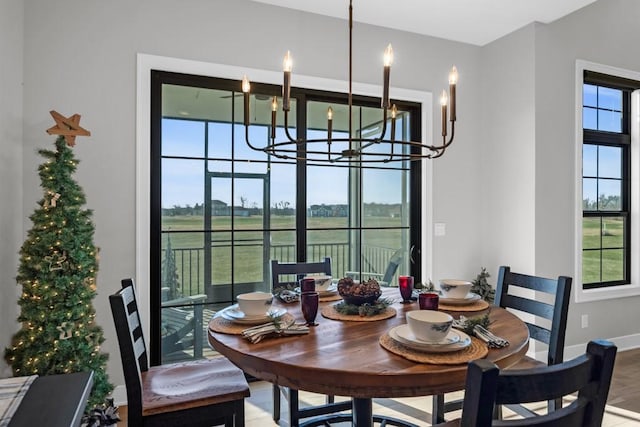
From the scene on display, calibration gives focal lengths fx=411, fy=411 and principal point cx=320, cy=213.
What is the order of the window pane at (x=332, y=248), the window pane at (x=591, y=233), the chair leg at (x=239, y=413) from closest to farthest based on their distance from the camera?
the chair leg at (x=239, y=413) → the window pane at (x=332, y=248) → the window pane at (x=591, y=233)

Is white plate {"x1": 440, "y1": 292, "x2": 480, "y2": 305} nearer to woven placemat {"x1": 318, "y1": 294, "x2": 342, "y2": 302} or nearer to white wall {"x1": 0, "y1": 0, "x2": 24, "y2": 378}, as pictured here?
woven placemat {"x1": 318, "y1": 294, "x2": 342, "y2": 302}

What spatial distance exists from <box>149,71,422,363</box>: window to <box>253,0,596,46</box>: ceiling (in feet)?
2.10

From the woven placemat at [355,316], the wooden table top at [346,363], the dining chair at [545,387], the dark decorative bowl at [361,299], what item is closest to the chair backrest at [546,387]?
the dining chair at [545,387]

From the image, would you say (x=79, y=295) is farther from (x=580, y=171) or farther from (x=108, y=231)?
(x=580, y=171)

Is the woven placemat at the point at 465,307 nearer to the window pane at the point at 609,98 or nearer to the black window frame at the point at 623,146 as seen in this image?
the black window frame at the point at 623,146

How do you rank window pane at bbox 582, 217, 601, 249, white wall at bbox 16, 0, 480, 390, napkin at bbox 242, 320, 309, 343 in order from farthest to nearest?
window pane at bbox 582, 217, 601, 249 < white wall at bbox 16, 0, 480, 390 < napkin at bbox 242, 320, 309, 343

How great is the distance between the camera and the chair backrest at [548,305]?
1.99m

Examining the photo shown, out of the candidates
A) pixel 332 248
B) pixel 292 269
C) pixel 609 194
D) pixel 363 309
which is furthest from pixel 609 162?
pixel 363 309

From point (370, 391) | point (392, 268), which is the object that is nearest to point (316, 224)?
point (392, 268)

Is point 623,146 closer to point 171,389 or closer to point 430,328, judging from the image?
point 430,328

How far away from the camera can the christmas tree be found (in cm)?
209

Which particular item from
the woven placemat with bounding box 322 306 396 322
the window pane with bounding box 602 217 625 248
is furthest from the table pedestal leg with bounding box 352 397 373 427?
the window pane with bounding box 602 217 625 248

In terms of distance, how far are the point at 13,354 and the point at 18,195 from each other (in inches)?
35.9

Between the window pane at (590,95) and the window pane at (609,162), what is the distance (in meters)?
0.42
